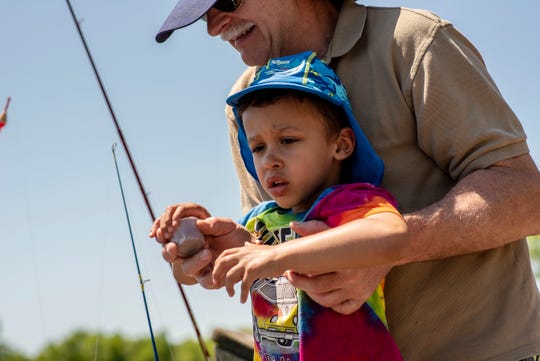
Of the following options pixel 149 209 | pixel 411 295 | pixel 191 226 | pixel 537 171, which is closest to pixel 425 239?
pixel 411 295

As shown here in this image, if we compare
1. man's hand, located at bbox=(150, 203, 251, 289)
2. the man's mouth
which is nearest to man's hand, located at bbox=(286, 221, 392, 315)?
man's hand, located at bbox=(150, 203, 251, 289)

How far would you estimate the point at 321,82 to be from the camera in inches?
109

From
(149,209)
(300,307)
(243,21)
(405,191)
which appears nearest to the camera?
(300,307)

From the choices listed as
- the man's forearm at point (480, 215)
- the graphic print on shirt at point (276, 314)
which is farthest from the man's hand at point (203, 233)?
the man's forearm at point (480, 215)

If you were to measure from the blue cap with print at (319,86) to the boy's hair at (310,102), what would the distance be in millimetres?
29

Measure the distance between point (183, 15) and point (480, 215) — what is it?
1.44m

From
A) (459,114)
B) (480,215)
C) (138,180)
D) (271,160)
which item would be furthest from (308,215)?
(138,180)

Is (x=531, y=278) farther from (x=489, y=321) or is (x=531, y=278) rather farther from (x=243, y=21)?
(x=243, y=21)

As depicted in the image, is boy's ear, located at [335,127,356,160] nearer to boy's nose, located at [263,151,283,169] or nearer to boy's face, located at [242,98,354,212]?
boy's face, located at [242,98,354,212]

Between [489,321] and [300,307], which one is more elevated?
[300,307]

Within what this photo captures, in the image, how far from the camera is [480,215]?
2.69m

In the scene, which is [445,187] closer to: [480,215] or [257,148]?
[480,215]

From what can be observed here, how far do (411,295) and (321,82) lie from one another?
2.73 ft

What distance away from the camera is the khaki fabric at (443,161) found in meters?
2.84
